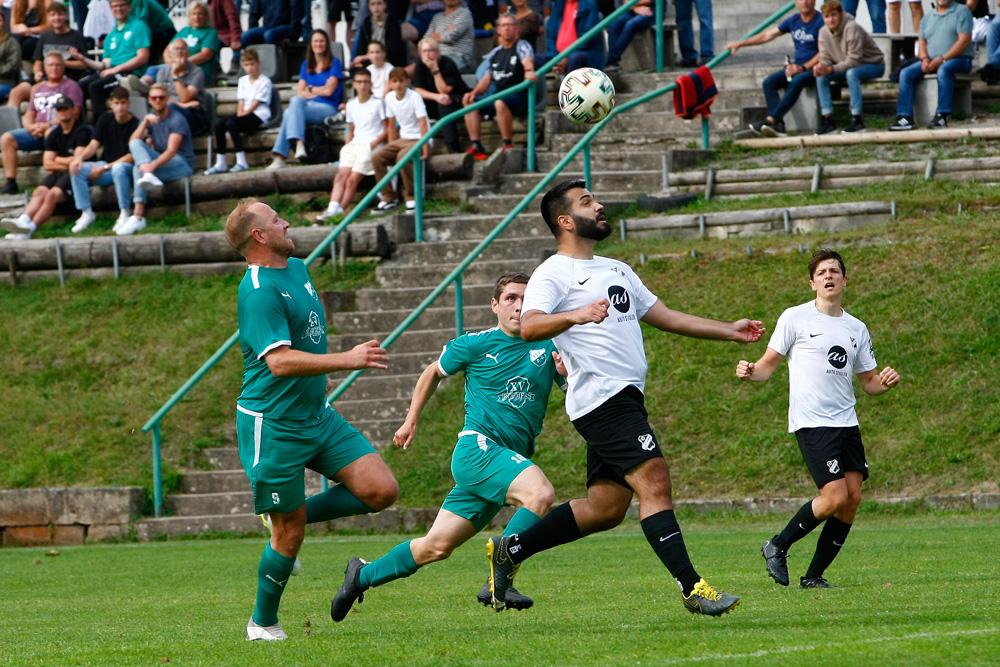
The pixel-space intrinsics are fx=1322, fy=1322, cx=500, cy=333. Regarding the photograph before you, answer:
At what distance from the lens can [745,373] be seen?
8117mm

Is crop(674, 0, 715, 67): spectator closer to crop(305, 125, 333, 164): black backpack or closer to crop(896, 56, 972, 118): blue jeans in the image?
crop(896, 56, 972, 118): blue jeans

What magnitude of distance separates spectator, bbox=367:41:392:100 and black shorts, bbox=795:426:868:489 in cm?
1160

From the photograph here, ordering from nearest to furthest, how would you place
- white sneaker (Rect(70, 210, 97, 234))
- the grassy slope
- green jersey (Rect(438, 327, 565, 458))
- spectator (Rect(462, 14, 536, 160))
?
green jersey (Rect(438, 327, 565, 458)) → the grassy slope → spectator (Rect(462, 14, 536, 160)) → white sneaker (Rect(70, 210, 97, 234))

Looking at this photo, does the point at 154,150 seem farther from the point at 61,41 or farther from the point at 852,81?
the point at 852,81

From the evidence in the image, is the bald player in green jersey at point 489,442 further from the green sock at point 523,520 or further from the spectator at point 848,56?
the spectator at point 848,56

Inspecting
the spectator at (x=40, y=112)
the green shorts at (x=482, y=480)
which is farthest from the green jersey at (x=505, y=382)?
the spectator at (x=40, y=112)

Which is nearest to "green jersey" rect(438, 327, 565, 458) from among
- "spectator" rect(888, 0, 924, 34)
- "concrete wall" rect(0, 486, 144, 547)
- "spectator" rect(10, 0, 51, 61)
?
"concrete wall" rect(0, 486, 144, 547)

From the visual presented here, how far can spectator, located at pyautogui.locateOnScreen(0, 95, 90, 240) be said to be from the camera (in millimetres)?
18906

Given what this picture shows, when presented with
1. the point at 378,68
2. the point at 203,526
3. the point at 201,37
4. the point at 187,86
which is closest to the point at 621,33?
the point at 378,68

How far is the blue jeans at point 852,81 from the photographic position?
17.7 meters

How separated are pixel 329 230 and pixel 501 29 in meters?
3.88

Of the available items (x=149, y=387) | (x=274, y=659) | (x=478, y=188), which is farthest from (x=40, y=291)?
(x=274, y=659)

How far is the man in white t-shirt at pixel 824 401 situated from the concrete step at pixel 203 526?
22.5 ft

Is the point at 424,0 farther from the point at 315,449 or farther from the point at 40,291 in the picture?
the point at 315,449
